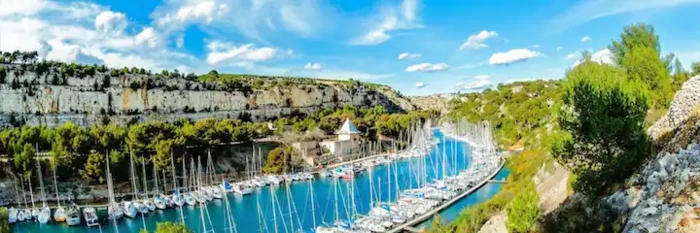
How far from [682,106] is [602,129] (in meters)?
2.39

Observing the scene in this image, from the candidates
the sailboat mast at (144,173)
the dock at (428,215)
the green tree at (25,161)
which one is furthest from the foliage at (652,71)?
the green tree at (25,161)

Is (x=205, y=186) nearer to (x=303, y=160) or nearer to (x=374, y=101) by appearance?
(x=303, y=160)

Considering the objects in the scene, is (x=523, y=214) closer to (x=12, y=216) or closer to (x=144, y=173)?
(x=12, y=216)

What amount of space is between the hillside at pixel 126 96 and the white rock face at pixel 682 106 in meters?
45.9

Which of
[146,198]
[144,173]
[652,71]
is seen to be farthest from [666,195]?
[144,173]

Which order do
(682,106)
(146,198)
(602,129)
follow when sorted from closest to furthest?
(602,129), (682,106), (146,198)

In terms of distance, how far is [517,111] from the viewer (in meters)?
51.6

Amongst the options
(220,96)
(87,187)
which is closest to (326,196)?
(87,187)

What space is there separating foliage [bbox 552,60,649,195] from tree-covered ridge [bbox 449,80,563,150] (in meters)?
25.8

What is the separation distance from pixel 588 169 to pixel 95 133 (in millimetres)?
28932

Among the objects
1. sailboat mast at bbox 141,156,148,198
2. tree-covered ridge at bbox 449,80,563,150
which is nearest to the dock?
tree-covered ridge at bbox 449,80,563,150

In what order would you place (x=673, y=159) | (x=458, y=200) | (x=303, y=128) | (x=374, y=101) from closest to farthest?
1. (x=673, y=159)
2. (x=458, y=200)
3. (x=303, y=128)
4. (x=374, y=101)

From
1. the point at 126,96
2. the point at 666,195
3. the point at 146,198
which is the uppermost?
the point at 126,96

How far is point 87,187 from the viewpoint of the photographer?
1142 inches
